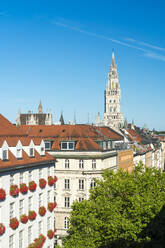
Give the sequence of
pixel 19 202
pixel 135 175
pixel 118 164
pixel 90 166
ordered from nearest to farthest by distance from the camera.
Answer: pixel 19 202, pixel 135 175, pixel 90 166, pixel 118 164

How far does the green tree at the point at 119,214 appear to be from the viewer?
4353 centimetres

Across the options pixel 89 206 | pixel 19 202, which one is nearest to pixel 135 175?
pixel 89 206

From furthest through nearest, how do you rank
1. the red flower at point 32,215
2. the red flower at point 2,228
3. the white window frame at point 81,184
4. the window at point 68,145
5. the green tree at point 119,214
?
1. the window at point 68,145
2. the white window frame at point 81,184
3. the red flower at point 32,215
4. the green tree at point 119,214
5. the red flower at point 2,228

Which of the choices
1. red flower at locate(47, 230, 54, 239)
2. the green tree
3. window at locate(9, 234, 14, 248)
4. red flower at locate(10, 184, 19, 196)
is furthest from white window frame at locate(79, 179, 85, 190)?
window at locate(9, 234, 14, 248)

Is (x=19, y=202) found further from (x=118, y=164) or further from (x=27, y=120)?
(x=27, y=120)

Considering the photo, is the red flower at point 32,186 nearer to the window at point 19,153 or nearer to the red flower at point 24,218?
the red flower at point 24,218

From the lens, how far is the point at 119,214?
45.2 metres

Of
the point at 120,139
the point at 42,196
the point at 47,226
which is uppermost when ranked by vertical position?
the point at 120,139

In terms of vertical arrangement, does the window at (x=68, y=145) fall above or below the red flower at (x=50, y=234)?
above

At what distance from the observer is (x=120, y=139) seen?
9025cm

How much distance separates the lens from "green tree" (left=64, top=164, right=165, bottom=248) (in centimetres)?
4353

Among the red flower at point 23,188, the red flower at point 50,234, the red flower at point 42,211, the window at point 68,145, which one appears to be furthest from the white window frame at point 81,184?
the red flower at point 23,188

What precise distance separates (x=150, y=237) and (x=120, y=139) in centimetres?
4833

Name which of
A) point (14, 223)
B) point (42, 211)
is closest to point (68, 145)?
point (42, 211)
